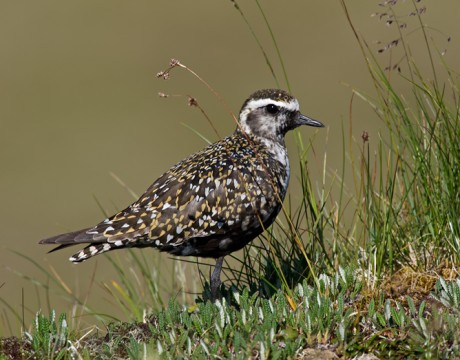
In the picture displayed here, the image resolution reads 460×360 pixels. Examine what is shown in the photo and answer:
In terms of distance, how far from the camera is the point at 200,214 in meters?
7.28

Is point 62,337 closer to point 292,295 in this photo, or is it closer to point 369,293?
point 292,295

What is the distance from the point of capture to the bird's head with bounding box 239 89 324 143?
8.23 meters

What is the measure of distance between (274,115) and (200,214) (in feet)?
4.85

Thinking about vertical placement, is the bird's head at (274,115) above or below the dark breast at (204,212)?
above

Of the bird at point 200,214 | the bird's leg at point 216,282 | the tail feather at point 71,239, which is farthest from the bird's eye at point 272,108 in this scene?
the tail feather at point 71,239

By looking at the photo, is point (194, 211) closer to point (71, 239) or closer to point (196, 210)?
point (196, 210)

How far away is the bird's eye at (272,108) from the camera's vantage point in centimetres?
827

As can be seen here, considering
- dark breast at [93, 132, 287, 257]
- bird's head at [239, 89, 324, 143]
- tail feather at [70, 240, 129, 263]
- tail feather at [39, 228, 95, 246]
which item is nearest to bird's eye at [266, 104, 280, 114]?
bird's head at [239, 89, 324, 143]

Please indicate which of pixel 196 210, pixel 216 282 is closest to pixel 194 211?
pixel 196 210

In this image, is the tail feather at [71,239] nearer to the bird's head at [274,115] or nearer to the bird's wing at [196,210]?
the bird's wing at [196,210]

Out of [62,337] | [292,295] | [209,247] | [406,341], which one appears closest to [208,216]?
[209,247]

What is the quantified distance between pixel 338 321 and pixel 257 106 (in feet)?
9.33

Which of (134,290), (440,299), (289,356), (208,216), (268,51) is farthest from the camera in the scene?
(268,51)

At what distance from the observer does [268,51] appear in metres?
29.2
